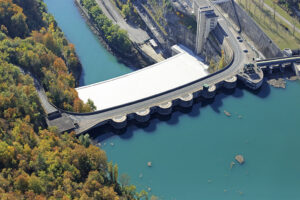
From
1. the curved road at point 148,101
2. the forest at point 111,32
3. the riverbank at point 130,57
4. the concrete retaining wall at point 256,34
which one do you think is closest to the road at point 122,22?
the forest at point 111,32

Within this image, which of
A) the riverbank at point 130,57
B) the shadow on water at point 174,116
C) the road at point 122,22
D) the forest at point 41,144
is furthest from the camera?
the road at point 122,22

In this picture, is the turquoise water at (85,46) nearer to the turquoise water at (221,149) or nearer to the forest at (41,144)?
the forest at (41,144)

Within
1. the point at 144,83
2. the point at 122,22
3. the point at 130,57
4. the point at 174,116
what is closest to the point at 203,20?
the point at 130,57

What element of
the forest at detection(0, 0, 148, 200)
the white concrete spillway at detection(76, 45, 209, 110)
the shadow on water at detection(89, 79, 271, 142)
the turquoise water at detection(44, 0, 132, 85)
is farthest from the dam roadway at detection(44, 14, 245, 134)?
the turquoise water at detection(44, 0, 132, 85)

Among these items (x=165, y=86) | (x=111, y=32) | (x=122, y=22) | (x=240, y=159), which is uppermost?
(x=122, y=22)

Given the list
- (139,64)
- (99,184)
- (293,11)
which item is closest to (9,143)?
(99,184)

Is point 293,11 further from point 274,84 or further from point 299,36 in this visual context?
point 274,84

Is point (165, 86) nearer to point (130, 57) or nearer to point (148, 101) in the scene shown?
point (148, 101)
